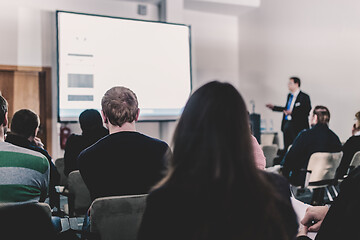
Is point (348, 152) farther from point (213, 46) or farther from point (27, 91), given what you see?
point (27, 91)

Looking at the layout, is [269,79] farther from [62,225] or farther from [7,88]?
[62,225]

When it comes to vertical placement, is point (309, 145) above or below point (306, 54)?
below

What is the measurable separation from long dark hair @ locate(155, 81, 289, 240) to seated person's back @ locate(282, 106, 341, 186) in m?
3.28

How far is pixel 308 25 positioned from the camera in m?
6.93

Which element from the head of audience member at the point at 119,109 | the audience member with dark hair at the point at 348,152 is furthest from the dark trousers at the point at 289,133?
the head of audience member at the point at 119,109

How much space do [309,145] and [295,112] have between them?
102 inches

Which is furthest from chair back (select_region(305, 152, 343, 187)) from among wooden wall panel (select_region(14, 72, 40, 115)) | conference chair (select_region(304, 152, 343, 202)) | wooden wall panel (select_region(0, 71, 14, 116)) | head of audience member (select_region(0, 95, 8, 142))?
wooden wall panel (select_region(0, 71, 14, 116))

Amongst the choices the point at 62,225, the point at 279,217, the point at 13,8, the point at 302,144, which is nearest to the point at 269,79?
the point at 302,144

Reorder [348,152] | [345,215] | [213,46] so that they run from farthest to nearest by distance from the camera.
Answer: [213,46]
[348,152]
[345,215]

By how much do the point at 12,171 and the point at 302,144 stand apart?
10.3ft

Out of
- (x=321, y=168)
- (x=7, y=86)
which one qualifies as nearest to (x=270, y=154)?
(x=321, y=168)

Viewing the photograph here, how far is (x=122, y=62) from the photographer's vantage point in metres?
6.20

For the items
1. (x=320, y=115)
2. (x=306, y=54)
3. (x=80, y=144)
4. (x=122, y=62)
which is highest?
(x=306, y=54)

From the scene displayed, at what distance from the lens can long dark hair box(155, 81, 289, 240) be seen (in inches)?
36.4
